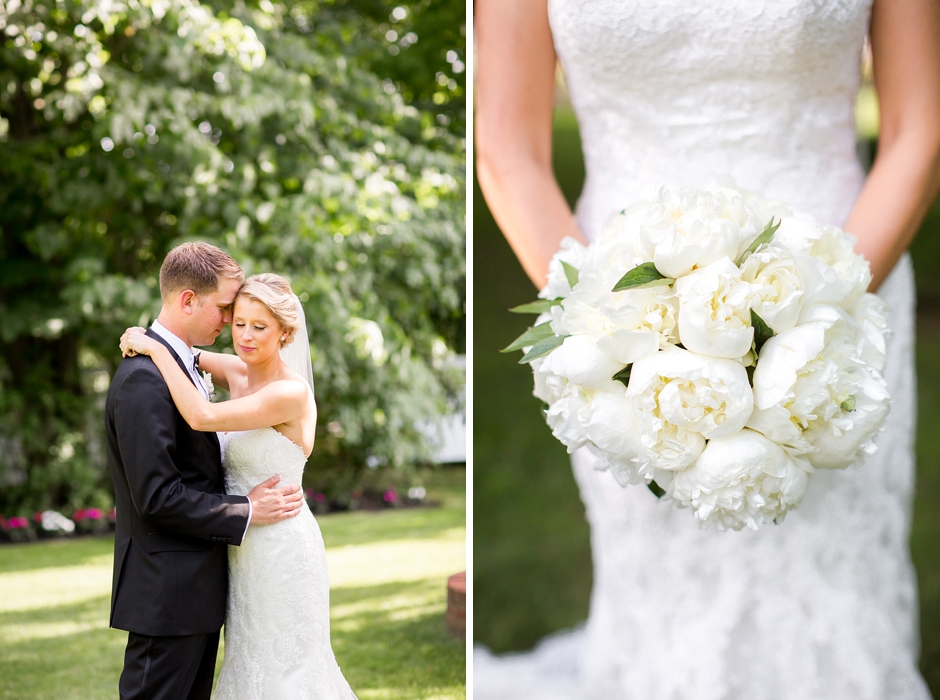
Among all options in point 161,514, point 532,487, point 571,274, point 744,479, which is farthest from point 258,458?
point 532,487

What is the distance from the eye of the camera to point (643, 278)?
4.83 ft

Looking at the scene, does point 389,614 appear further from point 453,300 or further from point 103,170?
point 103,170

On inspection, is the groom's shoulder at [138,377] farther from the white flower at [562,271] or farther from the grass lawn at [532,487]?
the grass lawn at [532,487]

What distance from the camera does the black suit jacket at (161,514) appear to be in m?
1.92

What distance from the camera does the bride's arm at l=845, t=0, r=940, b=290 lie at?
1.85 meters

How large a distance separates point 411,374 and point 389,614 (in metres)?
2.55

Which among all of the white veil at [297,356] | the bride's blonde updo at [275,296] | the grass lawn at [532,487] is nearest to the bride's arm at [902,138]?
the bride's blonde updo at [275,296]

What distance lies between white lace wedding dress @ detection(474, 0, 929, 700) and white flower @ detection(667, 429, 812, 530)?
1.81 ft

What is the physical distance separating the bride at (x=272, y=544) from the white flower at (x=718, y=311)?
1.05 meters

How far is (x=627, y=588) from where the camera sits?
219 cm

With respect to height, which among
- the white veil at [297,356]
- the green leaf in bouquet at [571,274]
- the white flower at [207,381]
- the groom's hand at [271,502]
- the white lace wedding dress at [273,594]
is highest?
the green leaf in bouquet at [571,274]

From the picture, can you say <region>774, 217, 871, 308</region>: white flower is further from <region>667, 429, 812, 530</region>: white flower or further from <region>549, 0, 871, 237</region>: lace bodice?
<region>549, 0, 871, 237</region>: lace bodice

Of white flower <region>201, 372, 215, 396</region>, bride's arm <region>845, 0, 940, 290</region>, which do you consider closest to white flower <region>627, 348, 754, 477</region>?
bride's arm <region>845, 0, 940, 290</region>

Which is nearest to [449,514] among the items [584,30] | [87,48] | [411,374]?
[411,374]
